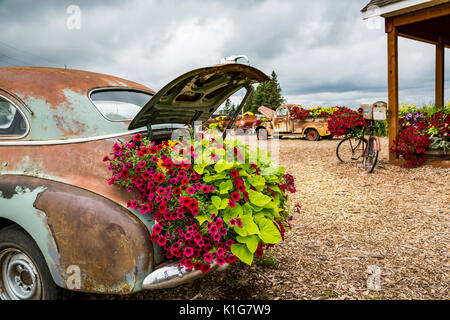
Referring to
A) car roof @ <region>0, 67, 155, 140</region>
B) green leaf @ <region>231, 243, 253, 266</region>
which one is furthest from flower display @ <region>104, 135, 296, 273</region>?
car roof @ <region>0, 67, 155, 140</region>

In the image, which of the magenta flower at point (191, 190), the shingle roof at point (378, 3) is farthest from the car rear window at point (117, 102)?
the shingle roof at point (378, 3)

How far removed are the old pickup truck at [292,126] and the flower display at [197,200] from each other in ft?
40.6

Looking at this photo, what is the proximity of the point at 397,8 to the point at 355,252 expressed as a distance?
6388 millimetres

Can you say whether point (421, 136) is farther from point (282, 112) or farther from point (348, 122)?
point (282, 112)

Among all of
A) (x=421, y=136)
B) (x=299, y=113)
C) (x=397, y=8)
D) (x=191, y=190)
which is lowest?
(x=191, y=190)

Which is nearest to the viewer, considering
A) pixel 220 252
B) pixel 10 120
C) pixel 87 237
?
pixel 87 237

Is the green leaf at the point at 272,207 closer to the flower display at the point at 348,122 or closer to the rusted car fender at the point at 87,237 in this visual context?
the rusted car fender at the point at 87,237

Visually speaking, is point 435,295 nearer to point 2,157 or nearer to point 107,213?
point 107,213

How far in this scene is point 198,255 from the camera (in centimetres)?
207

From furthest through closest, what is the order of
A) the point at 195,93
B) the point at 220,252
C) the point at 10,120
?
the point at 10,120
the point at 195,93
the point at 220,252

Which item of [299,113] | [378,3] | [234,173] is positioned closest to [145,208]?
[234,173]

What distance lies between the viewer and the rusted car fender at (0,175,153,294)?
1.95m

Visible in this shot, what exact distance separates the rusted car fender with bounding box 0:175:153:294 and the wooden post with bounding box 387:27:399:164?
759 centimetres

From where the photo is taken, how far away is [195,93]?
2654mm
